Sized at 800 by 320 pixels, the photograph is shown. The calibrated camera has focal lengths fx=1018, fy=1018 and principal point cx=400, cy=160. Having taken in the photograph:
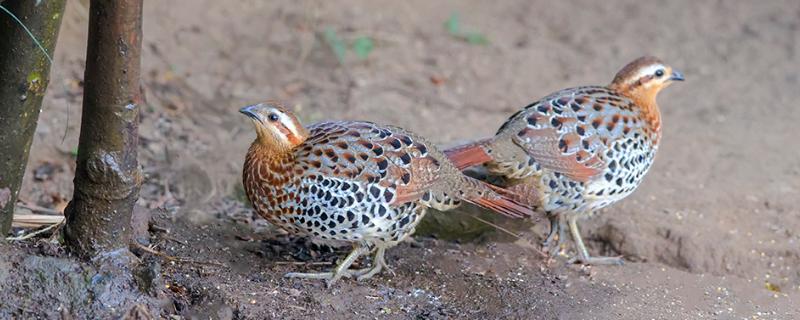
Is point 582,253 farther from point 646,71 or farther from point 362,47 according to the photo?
point 362,47

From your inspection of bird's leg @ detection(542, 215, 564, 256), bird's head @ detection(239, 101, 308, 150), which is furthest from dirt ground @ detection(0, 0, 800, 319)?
bird's head @ detection(239, 101, 308, 150)

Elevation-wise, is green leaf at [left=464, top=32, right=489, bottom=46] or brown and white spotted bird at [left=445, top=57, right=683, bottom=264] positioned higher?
green leaf at [left=464, top=32, right=489, bottom=46]

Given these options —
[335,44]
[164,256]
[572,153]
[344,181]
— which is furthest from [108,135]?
[335,44]

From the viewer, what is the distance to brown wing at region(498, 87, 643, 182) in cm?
557

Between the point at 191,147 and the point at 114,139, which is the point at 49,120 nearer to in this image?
the point at 191,147

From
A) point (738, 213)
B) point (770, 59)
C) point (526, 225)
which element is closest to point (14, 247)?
point (526, 225)

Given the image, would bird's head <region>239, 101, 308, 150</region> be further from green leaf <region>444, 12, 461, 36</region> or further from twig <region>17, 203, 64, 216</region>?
green leaf <region>444, 12, 461, 36</region>

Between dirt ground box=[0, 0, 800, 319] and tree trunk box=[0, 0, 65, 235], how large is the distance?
1.34 ft

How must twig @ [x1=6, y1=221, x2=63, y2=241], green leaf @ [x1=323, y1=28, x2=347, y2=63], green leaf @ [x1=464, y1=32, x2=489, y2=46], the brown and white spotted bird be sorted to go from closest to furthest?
twig @ [x1=6, y1=221, x2=63, y2=241]
the brown and white spotted bird
green leaf @ [x1=323, y1=28, x2=347, y2=63]
green leaf @ [x1=464, y1=32, x2=489, y2=46]

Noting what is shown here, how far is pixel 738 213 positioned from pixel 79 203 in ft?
13.3

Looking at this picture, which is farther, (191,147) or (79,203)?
(191,147)

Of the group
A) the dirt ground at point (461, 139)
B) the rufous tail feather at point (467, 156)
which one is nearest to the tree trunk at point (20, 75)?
the dirt ground at point (461, 139)

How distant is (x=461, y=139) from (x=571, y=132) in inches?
67.7

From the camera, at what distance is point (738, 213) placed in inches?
251
